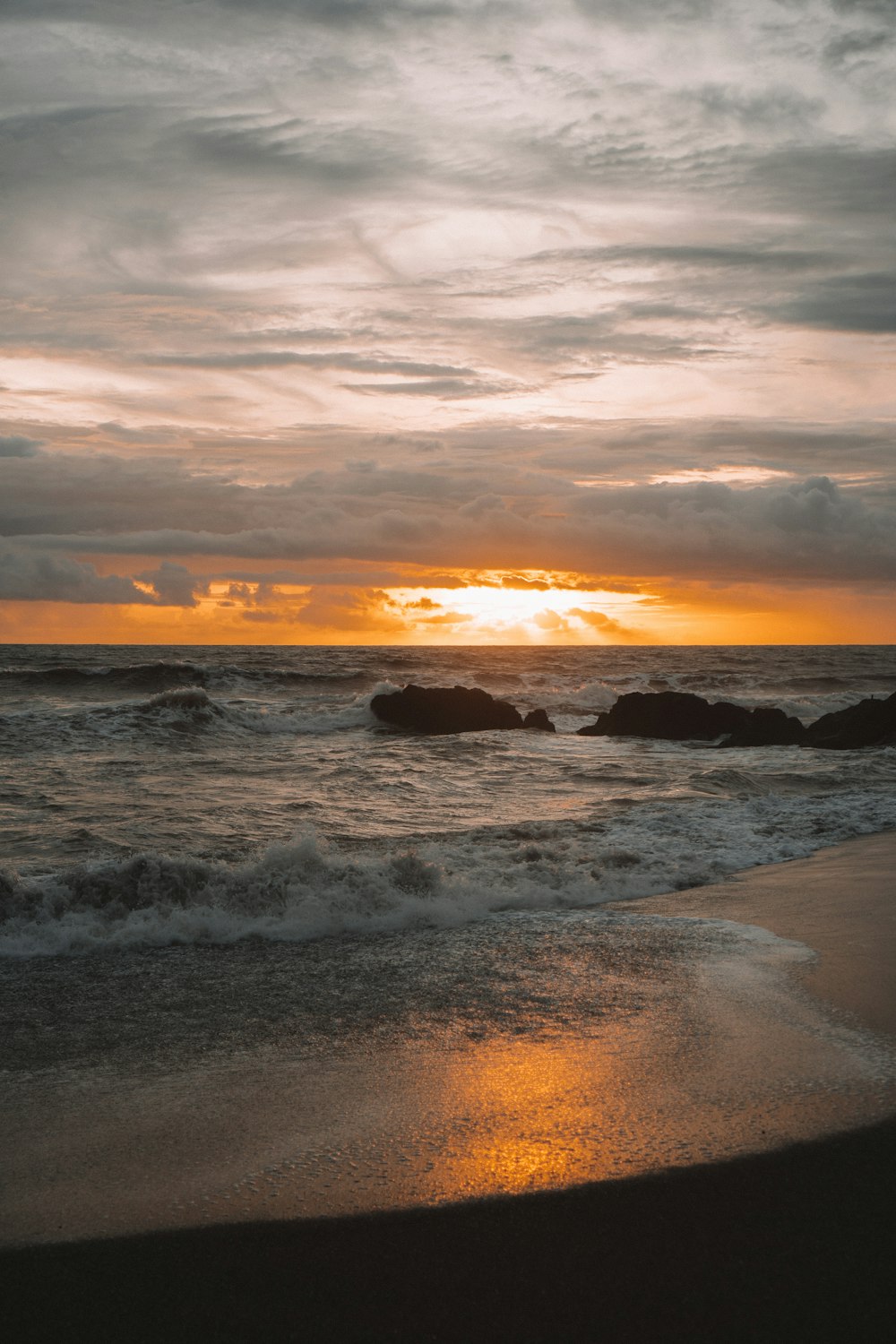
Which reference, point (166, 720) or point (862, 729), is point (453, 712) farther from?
point (862, 729)

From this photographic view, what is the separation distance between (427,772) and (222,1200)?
42.7 feet

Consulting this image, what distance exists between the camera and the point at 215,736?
22297mm

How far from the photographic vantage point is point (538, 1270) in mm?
2830

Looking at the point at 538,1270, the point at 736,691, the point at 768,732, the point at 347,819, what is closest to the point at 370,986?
the point at 538,1270

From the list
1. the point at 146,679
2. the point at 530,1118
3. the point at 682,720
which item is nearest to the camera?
the point at 530,1118

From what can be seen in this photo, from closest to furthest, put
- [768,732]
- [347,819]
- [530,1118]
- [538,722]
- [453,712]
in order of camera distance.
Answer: [530,1118] < [347,819] < [768,732] < [453,712] < [538,722]

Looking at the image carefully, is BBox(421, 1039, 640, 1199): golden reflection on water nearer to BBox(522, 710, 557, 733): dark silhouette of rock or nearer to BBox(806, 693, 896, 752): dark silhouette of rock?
BBox(806, 693, 896, 752): dark silhouette of rock

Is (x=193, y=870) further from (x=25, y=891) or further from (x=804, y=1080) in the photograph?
(x=804, y=1080)

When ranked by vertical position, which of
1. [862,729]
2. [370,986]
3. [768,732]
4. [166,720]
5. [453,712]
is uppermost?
[862,729]

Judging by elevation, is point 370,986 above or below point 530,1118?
below

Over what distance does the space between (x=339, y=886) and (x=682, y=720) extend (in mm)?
16862

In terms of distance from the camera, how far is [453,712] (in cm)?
2433

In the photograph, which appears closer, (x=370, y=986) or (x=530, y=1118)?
(x=530, y=1118)

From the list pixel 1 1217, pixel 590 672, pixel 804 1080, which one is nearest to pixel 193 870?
pixel 1 1217
